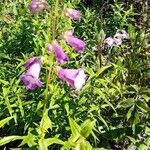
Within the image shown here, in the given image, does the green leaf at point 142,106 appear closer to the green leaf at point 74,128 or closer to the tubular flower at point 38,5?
the green leaf at point 74,128

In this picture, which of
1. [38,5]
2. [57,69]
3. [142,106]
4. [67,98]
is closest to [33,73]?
[57,69]

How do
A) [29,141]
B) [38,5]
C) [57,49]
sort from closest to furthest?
→ [57,49], [38,5], [29,141]

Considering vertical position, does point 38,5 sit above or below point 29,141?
above

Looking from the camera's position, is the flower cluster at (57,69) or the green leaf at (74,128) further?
the green leaf at (74,128)

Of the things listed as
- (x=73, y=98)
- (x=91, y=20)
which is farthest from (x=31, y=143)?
(x=91, y=20)

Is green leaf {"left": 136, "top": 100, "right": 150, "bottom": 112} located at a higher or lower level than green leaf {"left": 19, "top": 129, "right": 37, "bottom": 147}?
lower

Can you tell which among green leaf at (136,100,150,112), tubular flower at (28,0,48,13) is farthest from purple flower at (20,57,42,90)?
green leaf at (136,100,150,112)

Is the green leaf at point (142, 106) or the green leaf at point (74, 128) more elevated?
the green leaf at point (74, 128)

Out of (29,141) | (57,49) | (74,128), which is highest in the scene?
(57,49)

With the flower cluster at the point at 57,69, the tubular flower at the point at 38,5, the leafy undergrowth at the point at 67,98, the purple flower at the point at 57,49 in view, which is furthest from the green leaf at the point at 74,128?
the tubular flower at the point at 38,5

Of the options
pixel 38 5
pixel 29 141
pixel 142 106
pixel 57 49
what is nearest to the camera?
pixel 57 49

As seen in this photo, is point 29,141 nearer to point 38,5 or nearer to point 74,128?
point 74,128

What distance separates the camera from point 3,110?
3639mm

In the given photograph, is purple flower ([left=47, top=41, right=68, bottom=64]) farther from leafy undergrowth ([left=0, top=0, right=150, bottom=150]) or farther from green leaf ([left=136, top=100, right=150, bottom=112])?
green leaf ([left=136, top=100, right=150, bottom=112])
